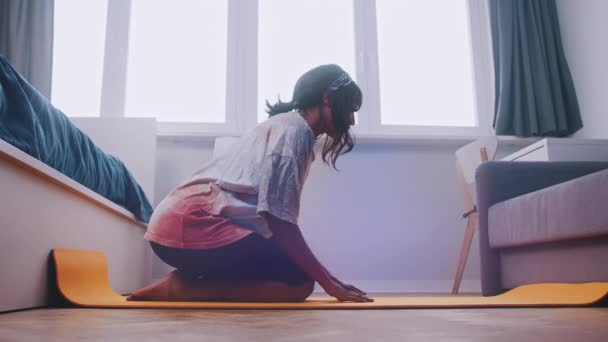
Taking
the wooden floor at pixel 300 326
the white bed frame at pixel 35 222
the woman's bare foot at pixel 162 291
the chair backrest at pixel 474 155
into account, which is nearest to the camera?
the wooden floor at pixel 300 326

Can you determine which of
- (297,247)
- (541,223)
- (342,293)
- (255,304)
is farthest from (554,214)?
(255,304)

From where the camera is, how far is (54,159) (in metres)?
1.61

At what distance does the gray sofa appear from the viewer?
156 centimetres

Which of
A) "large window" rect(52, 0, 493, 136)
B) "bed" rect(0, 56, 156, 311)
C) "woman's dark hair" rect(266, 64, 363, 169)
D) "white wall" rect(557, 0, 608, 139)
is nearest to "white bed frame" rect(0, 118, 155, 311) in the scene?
"bed" rect(0, 56, 156, 311)

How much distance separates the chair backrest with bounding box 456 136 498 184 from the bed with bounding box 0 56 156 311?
5.26 feet

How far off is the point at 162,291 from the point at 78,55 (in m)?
2.35

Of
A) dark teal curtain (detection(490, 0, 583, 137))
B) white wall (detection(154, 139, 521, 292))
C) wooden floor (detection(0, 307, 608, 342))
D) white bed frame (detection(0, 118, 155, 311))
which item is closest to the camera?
wooden floor (detection(0, 307, 608, 342))

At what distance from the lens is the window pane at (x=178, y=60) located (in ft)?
11.1

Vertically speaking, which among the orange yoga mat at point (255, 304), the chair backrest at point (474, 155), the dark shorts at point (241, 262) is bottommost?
the orange yoga mat at point (255, 304)

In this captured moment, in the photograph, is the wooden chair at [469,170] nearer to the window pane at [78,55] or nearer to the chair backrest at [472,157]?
the chair backrest at [472,157]

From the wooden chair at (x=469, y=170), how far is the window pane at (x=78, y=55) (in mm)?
2124

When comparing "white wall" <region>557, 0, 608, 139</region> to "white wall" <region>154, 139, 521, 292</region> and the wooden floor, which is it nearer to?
"white wall" <region>154, 139, 521, 292</region>

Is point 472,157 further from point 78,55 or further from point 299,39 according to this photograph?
point 78,55

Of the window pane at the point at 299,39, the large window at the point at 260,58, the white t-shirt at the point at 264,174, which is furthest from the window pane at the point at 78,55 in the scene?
the white t-shirt at the point at 264,174
